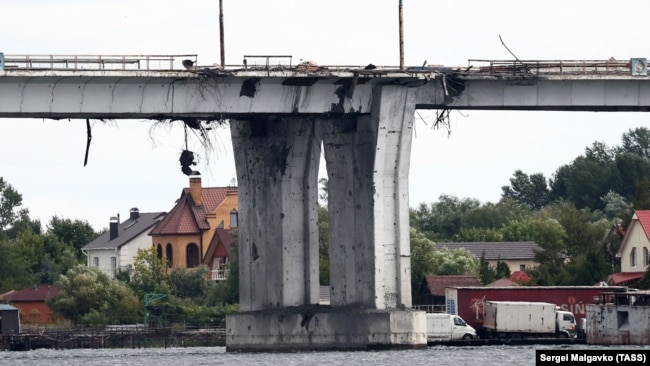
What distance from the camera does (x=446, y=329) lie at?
3841 inches

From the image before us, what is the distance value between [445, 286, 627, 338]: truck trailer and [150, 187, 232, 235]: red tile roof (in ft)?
195

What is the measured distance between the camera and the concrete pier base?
274ft

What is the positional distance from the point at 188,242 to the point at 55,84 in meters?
84.7

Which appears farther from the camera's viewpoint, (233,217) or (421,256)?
(233,217)

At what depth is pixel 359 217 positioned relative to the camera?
85.2 meters

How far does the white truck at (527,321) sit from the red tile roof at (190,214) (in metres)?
66.1

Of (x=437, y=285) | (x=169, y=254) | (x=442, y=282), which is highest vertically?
(x=169, y=254)

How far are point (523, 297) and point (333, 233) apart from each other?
20.6m

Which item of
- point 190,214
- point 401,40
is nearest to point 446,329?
point 401,40

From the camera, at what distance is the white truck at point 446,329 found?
9694 cm

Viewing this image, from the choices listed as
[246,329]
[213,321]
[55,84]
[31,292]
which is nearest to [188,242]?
[31,292]

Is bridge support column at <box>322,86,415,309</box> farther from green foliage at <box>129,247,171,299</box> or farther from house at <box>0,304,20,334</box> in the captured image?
green foliage at <box>129,247,171,299</box>

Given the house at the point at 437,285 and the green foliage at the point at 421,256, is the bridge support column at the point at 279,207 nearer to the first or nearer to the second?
the house at the point at 437,285

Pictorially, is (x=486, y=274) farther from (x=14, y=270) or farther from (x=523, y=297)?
(x=14, y=270)
